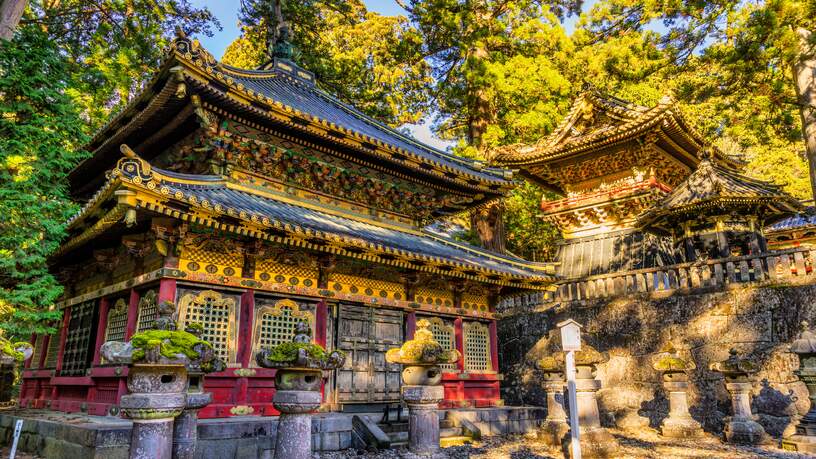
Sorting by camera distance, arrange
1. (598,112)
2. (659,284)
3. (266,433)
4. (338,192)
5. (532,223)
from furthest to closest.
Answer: (532,223)
(598,112)
(659,284)
(338,192)
(266,433)

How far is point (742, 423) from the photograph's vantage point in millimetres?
11039

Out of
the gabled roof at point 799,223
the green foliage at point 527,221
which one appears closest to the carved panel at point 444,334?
the green foliage at point 527,221

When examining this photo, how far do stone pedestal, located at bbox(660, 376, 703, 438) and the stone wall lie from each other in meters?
1.19

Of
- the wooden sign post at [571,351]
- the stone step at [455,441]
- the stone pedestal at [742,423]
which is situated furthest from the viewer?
the stone pedestal at [742,423]

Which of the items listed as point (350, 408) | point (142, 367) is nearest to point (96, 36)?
point (350, 408)

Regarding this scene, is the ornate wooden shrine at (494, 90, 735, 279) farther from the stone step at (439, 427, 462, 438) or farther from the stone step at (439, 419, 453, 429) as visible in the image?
the stone step at (439, 427, 462, 438)

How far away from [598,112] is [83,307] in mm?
17725

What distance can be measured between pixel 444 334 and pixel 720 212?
30.2 ft

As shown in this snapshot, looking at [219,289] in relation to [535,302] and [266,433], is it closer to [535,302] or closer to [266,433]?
[266,433]

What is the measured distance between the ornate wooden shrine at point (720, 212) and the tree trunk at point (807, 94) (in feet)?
3.93

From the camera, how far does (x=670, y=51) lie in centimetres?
1552

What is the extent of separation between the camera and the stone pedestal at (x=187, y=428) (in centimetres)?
639

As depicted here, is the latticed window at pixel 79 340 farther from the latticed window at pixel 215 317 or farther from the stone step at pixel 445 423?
the stone step at pixel 445 423

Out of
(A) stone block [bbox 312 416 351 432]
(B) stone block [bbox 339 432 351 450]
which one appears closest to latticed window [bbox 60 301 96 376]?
(A) stone block [bbox 312 416 351 432]
